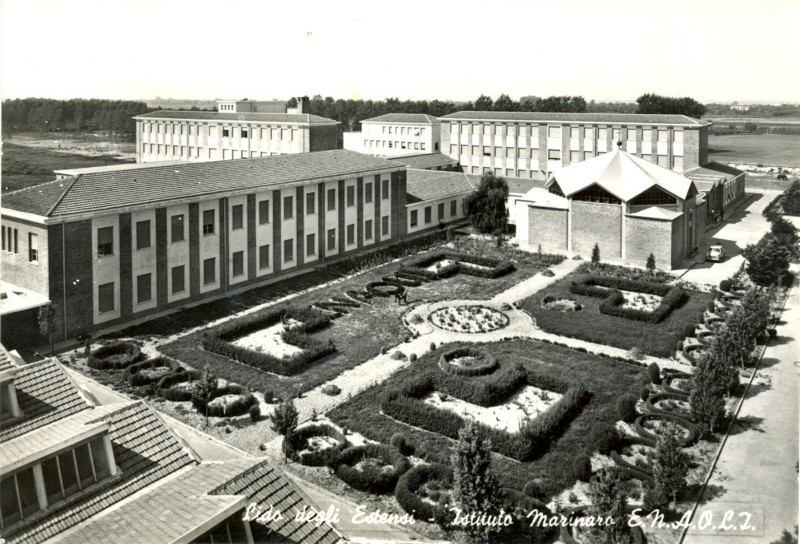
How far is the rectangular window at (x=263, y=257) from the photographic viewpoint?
43406 mm

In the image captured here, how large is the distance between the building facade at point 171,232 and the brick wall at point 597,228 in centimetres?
1729

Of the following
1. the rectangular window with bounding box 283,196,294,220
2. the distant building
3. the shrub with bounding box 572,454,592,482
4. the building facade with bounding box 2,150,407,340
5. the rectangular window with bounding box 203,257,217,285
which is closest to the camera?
the shrub with bounding box 572,454,592,482

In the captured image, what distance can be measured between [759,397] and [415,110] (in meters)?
125

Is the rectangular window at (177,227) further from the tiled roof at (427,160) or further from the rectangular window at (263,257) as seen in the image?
the tiled roof at (427,160)

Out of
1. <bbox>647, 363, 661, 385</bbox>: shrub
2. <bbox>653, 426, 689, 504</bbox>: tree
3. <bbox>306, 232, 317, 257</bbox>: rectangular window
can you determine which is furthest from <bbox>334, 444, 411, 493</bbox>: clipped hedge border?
<bbox>306, 232, 317, 257</bbox>: rectangular window

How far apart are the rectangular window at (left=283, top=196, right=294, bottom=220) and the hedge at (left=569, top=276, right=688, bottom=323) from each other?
1994cm

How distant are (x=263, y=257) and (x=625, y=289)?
80.9 ft

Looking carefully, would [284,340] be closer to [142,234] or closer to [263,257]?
[142,234]

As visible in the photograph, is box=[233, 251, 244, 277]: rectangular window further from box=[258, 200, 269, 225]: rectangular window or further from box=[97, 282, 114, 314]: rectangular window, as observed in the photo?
box=[97, 282, 114, 314]: rectangular window

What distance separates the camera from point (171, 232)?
123ft

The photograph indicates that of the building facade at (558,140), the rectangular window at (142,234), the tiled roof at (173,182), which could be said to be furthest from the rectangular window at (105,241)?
the building facade at (558,140)

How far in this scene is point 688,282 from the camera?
148 feet

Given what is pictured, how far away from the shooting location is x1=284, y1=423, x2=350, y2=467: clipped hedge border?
2225 cm

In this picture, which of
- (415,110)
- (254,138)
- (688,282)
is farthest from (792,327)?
(415,110)
